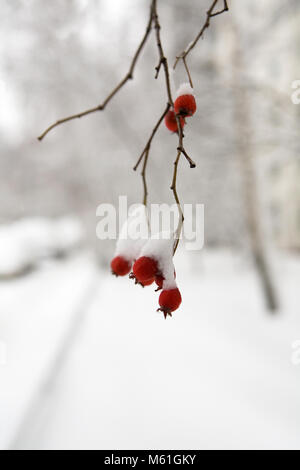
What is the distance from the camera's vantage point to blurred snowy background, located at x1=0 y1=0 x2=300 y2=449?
1.48 metres

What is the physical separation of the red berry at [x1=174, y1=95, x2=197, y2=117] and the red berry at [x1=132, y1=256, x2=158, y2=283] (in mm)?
186

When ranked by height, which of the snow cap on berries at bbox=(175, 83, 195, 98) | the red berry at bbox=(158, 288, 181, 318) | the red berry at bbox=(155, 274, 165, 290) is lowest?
the red berry at bbox=(158, 288, 181, 318)

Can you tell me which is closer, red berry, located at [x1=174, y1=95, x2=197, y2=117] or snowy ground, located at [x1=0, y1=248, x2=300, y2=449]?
red berry, located at [x1=174, y1=95, x2=197, y2=117]

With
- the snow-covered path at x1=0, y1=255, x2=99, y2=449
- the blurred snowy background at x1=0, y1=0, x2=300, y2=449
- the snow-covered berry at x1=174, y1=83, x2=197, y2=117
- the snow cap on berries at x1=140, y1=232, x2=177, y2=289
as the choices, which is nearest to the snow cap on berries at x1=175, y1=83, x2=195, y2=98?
the snow-covered berry at x1=174, y1=83, x2=197, y2=117

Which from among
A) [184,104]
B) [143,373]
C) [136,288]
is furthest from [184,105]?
[136,288]

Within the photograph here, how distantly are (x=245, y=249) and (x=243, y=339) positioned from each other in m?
3.19

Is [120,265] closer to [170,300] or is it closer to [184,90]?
[170,300]

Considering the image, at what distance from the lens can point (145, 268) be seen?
1.28 feet

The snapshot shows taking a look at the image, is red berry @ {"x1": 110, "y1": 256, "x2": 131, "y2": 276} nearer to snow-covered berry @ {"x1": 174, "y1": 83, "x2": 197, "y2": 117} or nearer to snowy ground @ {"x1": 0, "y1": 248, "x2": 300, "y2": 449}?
snow-covered berry @ {"x1": 174, "y1": 83, "x2": 197, "y2": 117}

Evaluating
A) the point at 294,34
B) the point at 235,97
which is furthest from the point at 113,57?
the point at 294,34
